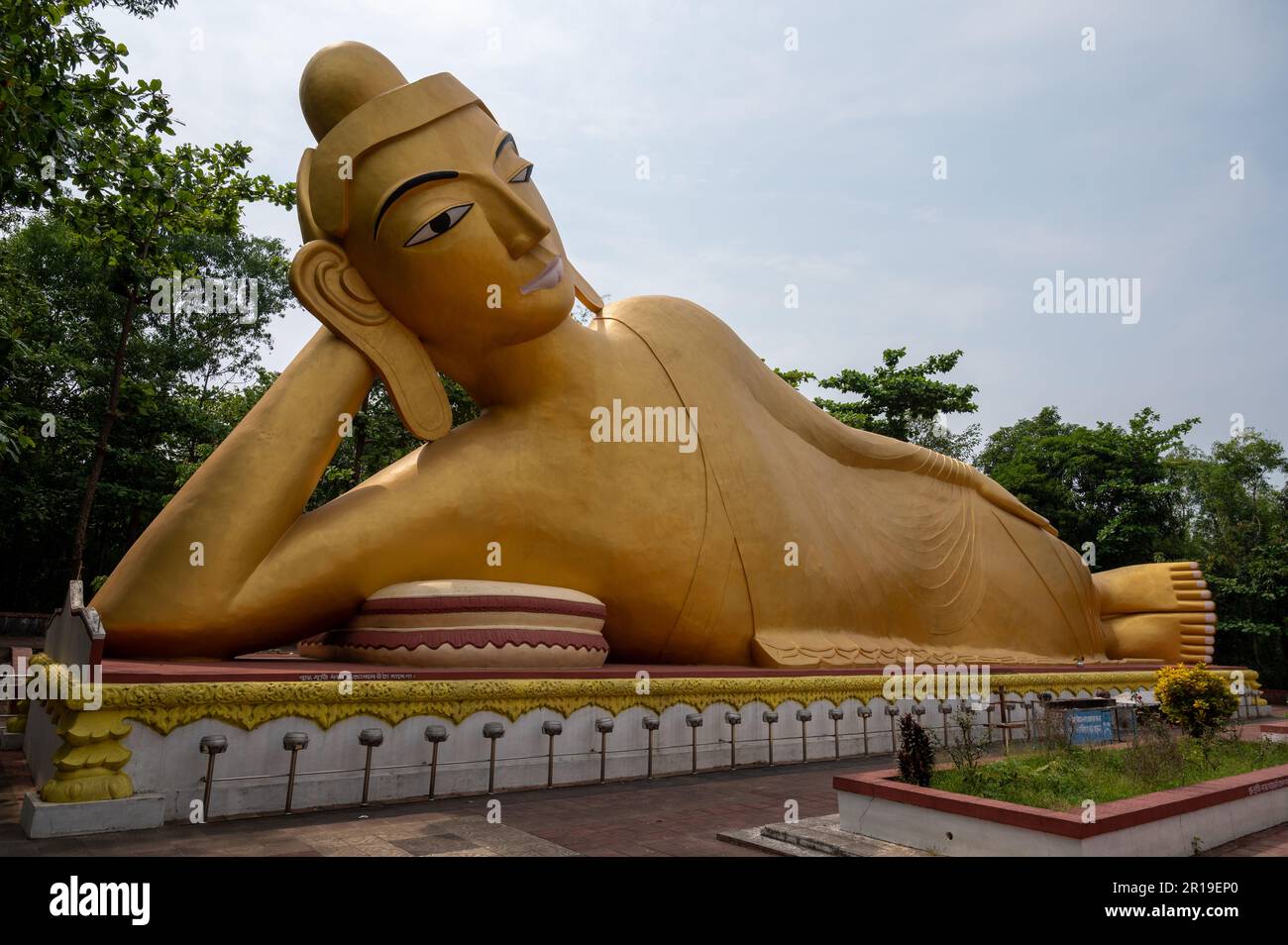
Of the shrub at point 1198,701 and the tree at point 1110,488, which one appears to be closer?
the shrub at point 1198,701

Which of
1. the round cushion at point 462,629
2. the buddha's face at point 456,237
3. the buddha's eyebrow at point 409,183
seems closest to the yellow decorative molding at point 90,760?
the round cushion at point 462,629

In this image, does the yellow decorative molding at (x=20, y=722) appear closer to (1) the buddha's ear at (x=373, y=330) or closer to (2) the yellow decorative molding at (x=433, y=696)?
(2) the yellow decorative molding at (x=433, y=696)

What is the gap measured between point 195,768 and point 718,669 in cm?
550

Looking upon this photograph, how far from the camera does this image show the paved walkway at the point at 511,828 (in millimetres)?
5219

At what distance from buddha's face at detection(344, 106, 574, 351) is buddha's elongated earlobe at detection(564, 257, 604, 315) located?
44.8 inches

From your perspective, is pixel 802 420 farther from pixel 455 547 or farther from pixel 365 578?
pixel 365 578

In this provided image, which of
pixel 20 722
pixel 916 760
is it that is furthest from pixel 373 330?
pixel 916 760

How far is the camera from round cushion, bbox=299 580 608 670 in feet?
26.7

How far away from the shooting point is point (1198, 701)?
872cm

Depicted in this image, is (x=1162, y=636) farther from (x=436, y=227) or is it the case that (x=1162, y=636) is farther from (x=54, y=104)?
(x=54, y=104)

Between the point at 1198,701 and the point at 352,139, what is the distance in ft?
34.7

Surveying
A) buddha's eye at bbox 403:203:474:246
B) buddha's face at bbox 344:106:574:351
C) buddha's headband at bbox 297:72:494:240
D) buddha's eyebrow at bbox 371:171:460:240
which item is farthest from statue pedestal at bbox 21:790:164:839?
buddha's headband at bbox 297:72:494:240

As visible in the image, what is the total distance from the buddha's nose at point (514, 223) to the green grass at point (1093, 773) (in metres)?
6.57

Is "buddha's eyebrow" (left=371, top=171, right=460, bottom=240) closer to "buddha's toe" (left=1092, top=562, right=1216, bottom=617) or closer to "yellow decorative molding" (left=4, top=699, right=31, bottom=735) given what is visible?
"yellow decorative molding" (left=4, top=699, right=31, bottom=735)
